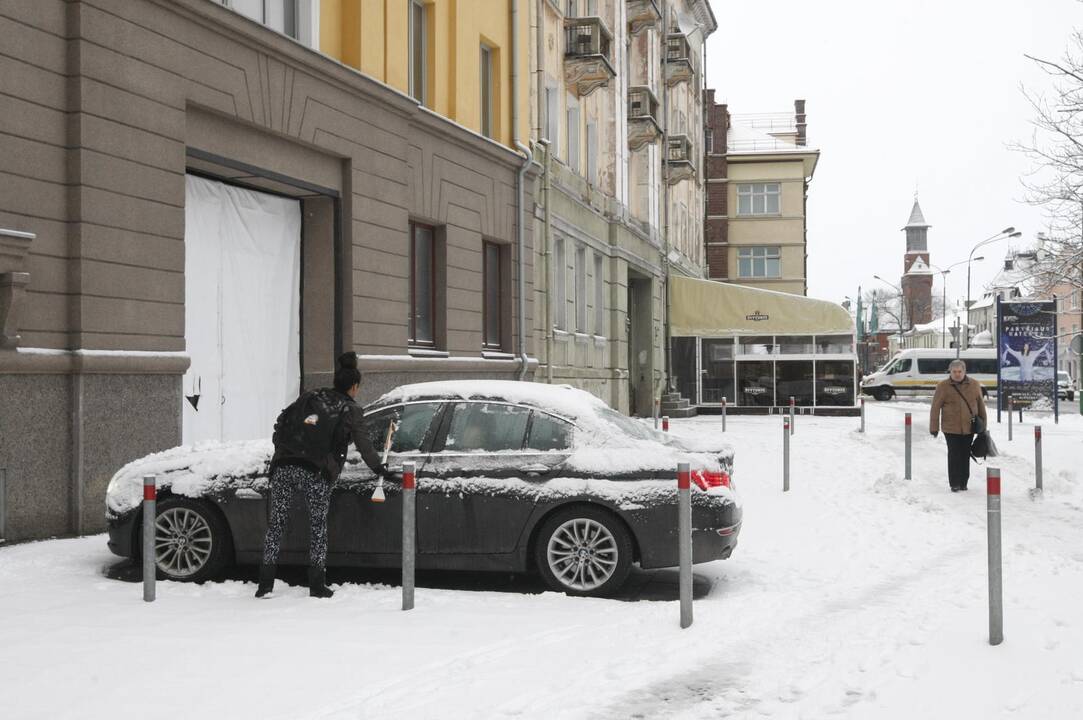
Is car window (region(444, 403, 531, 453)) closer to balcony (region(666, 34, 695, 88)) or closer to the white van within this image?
balcony (region(666, 34, 695, 88))

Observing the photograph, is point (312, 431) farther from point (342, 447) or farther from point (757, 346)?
point (757, 346)

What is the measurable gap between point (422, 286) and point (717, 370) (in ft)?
70.9

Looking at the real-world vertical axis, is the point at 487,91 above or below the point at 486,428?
above

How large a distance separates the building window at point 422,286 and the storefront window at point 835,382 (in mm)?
21885

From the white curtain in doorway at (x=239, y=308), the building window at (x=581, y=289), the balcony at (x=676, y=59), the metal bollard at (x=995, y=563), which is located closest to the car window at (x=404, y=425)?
the metal bollard at (x=995, y=563)

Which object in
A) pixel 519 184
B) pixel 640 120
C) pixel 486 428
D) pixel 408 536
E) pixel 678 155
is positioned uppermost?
pixel 678 155

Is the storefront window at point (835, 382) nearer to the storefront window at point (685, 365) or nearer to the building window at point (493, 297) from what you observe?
the storefront window at point (685, 365)

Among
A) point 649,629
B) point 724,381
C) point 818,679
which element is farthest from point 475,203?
point 724,381

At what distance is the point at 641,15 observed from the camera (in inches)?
1278

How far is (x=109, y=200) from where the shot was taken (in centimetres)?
1091

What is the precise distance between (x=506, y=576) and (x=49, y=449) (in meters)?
4.48

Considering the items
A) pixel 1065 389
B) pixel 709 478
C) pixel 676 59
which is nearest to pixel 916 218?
pixel 1065 389

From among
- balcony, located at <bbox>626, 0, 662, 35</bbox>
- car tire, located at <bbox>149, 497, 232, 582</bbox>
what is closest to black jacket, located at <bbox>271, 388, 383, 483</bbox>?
car tire, located at <bbox>149, 497, 232, 582</bbox>

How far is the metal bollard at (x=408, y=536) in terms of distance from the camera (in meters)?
7.49
